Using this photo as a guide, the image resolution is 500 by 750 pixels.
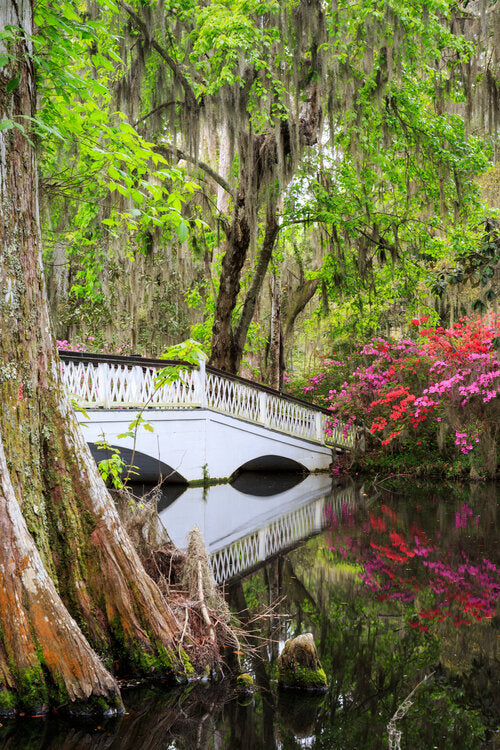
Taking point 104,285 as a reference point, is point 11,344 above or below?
below

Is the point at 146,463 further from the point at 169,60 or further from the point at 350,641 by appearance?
the point at 350,641

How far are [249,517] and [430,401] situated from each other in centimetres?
704

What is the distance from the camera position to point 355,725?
345 centimetres

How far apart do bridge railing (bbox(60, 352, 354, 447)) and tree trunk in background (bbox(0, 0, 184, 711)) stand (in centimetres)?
555

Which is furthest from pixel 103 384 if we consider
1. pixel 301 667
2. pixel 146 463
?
pixel 301 667

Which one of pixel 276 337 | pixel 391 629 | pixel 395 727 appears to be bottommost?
pixel 391 629

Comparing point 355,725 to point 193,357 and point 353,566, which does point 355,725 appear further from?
point 353,566

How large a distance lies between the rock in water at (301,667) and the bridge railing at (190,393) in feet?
19.4

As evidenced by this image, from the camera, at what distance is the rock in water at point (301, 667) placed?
3904 mm

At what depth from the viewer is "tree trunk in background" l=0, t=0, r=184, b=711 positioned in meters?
3.69

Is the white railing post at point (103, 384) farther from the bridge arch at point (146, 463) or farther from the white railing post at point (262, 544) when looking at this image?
the white railing post at point (262, 544)

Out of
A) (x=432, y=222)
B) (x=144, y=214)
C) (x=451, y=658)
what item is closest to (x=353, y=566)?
(x=451, y=658)

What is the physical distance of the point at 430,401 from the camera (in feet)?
50.7

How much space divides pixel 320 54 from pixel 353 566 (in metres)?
8.65
